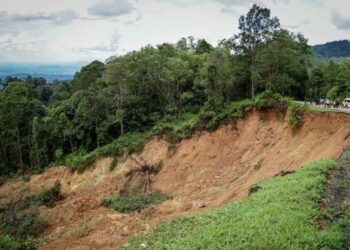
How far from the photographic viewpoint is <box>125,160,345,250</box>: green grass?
9.82m

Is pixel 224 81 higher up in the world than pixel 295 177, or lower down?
higher up

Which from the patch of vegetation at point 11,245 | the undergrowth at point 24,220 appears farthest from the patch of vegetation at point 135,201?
the patch of vegetation at point 11,245

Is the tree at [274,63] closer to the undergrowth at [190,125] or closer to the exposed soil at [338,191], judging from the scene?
the undergrowth at [190,125]

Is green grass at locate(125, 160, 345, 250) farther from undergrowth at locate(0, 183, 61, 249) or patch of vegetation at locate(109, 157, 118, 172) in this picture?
patch of vegetation at locate(109, 157, 118, 172)

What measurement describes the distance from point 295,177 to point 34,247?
521 inches

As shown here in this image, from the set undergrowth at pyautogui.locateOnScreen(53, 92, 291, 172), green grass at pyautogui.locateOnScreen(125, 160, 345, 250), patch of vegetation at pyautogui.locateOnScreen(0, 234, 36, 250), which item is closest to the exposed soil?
green grass at pyautogui.locateOnScreen(125, 160, 345, 250)

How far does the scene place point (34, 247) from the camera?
1959cm

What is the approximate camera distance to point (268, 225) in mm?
10625

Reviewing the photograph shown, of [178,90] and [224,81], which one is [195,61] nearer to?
[178,90]

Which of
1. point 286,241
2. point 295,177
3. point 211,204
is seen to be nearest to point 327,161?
point 295,177

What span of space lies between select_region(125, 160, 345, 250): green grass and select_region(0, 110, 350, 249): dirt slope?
3.43m

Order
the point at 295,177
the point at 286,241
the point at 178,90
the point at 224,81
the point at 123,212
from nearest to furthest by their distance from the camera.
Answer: the point at 286,241 < the point at 295,177 < the point at 123,212 < the point at 224,81 < the point at 178,90

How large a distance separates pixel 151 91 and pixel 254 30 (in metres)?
13.0

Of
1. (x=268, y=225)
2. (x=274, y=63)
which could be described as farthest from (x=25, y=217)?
(x=274, y=63)
